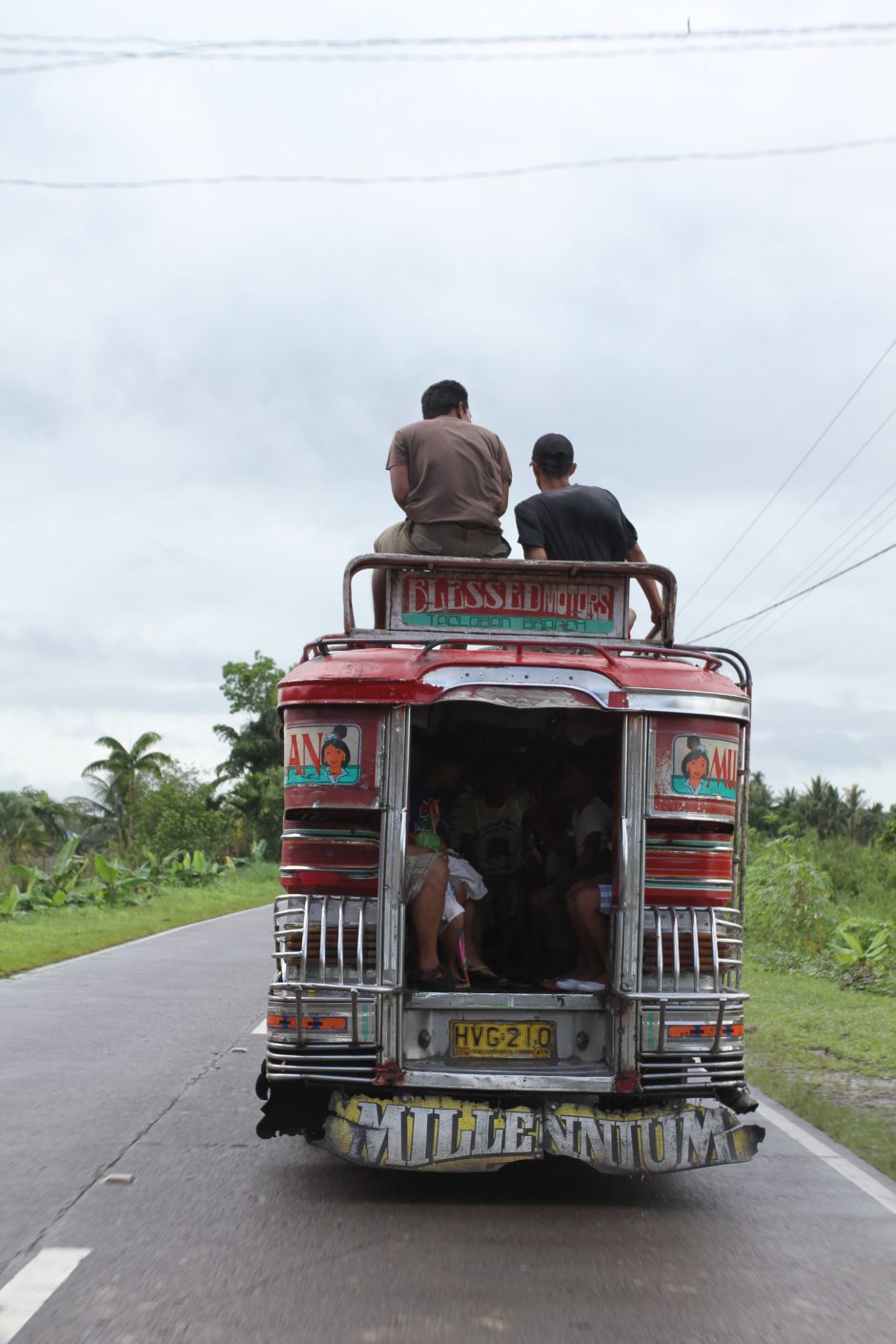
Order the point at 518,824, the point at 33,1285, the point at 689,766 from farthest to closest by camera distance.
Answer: the point at 518,824 < the point at 689,766 < the point at 33,1285

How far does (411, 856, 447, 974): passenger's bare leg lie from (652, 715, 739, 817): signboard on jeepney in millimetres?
1009

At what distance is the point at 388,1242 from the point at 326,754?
1.91 m

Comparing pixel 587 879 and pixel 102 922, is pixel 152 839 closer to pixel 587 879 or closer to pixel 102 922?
pixel 102 922

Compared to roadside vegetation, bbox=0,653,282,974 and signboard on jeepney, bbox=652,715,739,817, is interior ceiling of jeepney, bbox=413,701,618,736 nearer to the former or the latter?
signboard on jeepney, bbox=652,715,739,817

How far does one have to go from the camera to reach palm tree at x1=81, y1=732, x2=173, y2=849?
6575 cm

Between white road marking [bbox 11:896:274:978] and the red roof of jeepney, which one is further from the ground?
the red roof of jeepney

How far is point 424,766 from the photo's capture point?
7484 mm

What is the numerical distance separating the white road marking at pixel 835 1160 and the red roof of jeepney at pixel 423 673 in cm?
224

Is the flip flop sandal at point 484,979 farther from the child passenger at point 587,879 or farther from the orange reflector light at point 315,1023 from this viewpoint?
the orange reflector light at point 315,1023

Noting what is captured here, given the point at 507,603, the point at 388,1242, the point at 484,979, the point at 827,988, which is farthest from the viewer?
the point at 827,988

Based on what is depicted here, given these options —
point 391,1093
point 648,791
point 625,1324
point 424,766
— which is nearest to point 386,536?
point 424,766

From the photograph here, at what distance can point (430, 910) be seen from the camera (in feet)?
21.3

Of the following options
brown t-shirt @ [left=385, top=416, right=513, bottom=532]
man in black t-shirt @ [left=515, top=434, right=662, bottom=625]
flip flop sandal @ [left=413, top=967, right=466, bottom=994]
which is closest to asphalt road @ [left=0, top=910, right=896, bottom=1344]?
flip flop sandal @ [left=413, top=967, right=466, bottom=994]

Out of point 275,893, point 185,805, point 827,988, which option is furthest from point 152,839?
point 827,988
